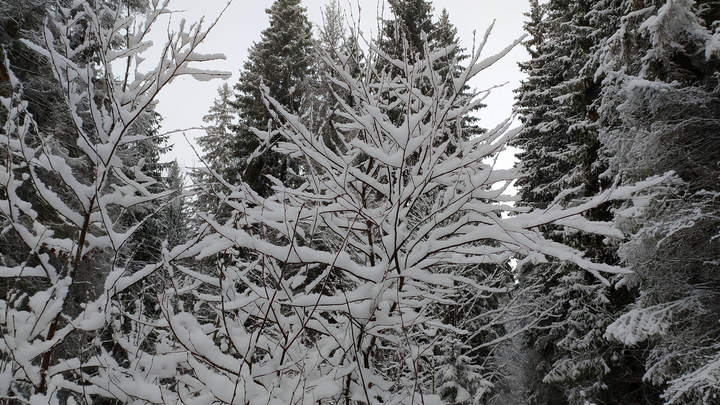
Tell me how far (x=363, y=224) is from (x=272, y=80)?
1234cm

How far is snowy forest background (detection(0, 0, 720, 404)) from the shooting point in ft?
4.70

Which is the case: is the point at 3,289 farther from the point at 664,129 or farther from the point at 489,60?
the point at 664,129

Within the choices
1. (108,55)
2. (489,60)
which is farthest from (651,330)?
(108,55)

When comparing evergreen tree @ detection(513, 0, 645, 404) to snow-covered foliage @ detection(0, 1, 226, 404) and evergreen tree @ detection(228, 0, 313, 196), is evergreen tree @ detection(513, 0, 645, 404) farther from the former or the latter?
evergreen tree @ detection(228, 0, 313, 196)

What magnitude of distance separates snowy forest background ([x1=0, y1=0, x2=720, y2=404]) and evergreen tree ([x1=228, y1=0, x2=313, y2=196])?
0.10m

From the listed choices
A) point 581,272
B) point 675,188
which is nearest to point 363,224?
point 675,188

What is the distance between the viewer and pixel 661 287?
5945 mm

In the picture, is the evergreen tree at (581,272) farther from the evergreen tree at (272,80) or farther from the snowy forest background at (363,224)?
the evergreen tree at (272,80)

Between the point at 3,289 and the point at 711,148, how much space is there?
35.5 feet

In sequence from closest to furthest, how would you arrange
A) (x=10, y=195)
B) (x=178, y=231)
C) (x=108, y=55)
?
(x=10, y=195) → (x=108, y=55) → (x=178, y=231)

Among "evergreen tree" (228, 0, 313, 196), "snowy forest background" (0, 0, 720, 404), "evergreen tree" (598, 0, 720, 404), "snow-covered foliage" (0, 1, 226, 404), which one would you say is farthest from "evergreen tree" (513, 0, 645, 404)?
"evergreen tree" (228, 0, 313, 196)

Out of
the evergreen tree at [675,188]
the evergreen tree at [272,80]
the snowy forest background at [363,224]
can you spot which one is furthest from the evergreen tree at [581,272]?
the evergreen tree at [272,80]

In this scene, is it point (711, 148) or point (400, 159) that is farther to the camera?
point (711, 148)

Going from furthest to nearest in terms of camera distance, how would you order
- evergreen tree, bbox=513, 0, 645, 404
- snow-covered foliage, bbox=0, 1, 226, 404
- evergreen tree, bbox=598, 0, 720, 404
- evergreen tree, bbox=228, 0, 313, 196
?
evergreen tree, bbox=228, 0, 313, 196, evergreen tree, bbox=513, 0, 645, 404, evergreen tree, bbox=598, 0, 720, 404, snow-covered foliage, bbox=0, 1, 226, 404
